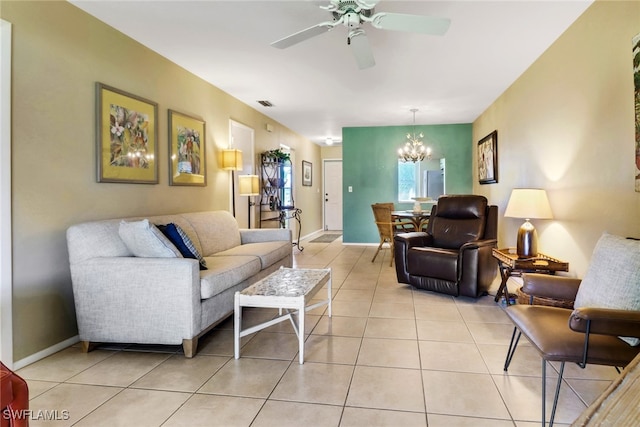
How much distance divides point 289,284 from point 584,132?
2.47 meters

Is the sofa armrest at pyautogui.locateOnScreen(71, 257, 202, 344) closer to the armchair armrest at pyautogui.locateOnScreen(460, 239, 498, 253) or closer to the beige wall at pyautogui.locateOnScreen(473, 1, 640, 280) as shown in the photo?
the armchair armrest at pyautogui.locateOnScreen(460, 239, 498, 253)

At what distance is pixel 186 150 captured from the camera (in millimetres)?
3920

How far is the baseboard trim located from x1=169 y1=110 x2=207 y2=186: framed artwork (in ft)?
5.40

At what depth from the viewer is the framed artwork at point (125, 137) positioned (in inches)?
111

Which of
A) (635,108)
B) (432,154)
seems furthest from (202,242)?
(432,154)

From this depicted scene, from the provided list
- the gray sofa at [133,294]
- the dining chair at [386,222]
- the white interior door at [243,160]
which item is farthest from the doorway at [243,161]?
the gray sofa at [133,294]

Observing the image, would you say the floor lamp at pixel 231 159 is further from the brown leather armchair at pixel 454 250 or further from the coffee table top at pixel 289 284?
the brown leather armchair at pixel 454 250

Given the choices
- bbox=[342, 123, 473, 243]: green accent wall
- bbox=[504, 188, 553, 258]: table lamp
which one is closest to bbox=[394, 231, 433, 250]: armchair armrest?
bbox=[504, 188, 553, 258]: table lamp

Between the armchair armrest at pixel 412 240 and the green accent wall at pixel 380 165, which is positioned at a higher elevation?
the green accent wall at pixel 380 165

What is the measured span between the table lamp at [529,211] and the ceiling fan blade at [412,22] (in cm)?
169

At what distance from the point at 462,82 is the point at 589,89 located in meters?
1.87

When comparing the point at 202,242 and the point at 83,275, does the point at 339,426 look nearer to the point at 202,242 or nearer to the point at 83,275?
the point at 83,275

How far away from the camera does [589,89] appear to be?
2666 mm

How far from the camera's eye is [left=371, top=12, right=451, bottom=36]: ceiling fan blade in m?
2.12
